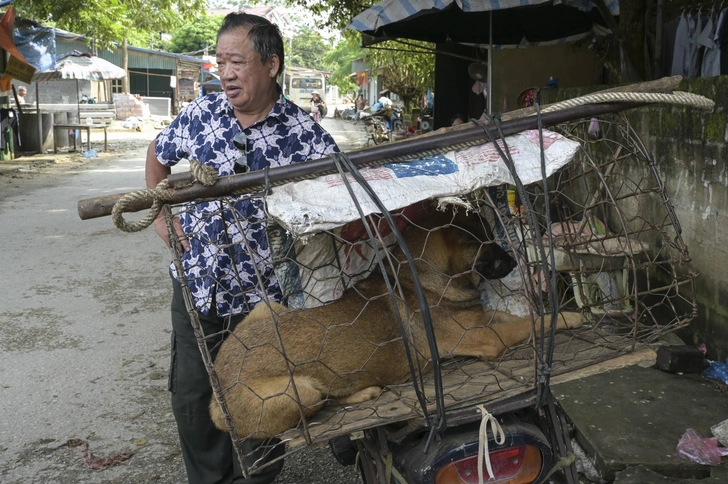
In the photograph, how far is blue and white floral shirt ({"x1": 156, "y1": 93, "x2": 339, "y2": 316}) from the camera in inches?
107

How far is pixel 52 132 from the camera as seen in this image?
18.8 metres

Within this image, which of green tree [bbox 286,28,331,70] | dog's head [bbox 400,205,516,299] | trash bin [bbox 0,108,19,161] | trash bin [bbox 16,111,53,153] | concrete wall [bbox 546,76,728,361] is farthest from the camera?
green tree [bbox 286,28,331,70]

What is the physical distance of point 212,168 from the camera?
1973mm

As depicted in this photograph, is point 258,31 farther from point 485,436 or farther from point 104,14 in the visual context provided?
point 104,14

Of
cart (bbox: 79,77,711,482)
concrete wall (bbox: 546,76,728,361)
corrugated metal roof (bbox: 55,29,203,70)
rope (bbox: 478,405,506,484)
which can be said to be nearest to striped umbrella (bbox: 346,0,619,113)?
concrete wall (bbox: 546,76,728,361)

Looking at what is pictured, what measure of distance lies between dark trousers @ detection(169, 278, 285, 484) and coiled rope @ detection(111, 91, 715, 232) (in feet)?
2.70

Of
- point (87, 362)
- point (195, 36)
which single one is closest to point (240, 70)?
point (87, 362)

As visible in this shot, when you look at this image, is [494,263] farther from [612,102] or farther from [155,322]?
[155,322]

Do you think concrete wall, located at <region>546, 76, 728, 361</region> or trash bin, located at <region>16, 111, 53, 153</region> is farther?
trash bin, located at <region>16, 111, 53, 153</region>

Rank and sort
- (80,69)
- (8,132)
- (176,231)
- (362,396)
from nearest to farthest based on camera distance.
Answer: (362,396)
(176,231)
(8,132)
(80,69)

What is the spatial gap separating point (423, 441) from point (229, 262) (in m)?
1.10

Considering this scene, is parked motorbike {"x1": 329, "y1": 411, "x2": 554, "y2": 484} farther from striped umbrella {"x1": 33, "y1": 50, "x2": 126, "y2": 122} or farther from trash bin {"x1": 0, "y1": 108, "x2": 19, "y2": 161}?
striped umbrella {"x1": 33, "y1": 50, "x2": 126, "y2": 122}

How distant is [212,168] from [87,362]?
326 centimetres

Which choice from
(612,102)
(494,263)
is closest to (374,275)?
(494,263)
